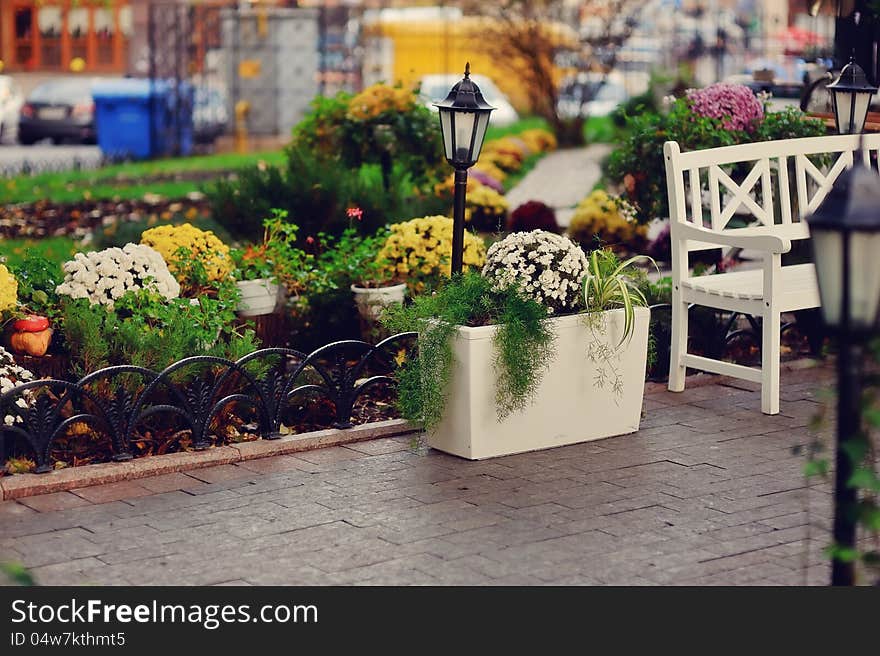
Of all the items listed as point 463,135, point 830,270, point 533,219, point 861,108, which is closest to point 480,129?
point 463,135

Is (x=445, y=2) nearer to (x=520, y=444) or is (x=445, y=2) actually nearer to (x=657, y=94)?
(x=657, y=94)

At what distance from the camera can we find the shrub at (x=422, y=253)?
802 centimetres

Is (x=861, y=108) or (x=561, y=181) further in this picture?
(x=561, y=181)

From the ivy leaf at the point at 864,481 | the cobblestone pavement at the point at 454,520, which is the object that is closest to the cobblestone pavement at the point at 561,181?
the cobblestone pavement at the point at 454,520

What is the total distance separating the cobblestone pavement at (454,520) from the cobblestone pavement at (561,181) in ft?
20.9

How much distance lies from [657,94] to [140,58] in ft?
66.9

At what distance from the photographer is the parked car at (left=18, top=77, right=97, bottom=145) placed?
986 inches

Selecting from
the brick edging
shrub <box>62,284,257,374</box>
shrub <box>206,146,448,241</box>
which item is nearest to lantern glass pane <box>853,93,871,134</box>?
shrub <box>206,146,448,241</box>

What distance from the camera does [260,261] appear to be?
8.04 metres

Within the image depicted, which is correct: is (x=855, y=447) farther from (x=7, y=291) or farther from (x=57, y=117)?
(x=57, y=117)

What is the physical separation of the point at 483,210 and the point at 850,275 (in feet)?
26.4

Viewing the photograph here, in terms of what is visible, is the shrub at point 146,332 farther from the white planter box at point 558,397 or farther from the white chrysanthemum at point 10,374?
the white planter box at point 558,397

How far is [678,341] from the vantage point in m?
7.57
